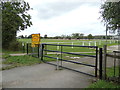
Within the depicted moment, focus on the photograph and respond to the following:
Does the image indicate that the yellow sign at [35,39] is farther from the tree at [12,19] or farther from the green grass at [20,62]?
the tree at [12,19]

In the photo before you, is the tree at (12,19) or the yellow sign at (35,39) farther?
the tree at (12,19)

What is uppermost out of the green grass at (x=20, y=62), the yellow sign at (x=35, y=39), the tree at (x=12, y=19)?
the tree at (x=12, y=19)

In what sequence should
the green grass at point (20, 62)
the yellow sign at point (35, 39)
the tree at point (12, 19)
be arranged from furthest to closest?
1. the tree at point (12, 19)
2. the yellow sign at point (35, 39)
3. the green grass at point (20, 62)

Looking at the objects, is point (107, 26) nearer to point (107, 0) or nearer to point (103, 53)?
point (107, 0)

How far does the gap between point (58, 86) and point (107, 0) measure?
5007 mm

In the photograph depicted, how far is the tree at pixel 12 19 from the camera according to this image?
13930mm

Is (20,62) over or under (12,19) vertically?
under

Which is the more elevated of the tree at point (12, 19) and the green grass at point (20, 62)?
the tree at point (12, 19)

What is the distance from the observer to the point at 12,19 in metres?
14.1

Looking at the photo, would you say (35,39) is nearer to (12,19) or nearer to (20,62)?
(20,62)

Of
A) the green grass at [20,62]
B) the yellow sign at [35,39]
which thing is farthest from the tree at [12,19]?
the green grass at [20,62]

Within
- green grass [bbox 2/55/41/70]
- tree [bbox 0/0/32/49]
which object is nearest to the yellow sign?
green grass [bbox 2/55/41/70]

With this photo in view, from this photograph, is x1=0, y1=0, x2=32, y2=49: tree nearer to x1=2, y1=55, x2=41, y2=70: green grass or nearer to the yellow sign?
the yellow sign

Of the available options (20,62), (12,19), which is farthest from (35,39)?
(12,19)
